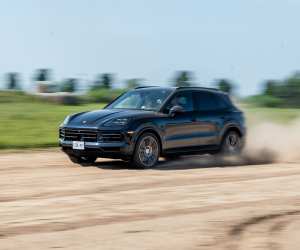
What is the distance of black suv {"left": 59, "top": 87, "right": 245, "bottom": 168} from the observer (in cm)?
1480

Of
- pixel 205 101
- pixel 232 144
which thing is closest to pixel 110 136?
pixel 205 101

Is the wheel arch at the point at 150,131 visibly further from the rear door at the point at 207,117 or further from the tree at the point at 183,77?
the tree at the point at 183,77

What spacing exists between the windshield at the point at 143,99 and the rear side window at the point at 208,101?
802mm

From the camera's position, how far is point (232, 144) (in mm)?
17516

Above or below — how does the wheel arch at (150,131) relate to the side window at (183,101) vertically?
below

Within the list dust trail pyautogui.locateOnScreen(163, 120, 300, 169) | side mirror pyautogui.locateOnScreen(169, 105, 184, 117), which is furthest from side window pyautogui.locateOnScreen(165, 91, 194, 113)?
dust trail pyautogui.locateOnScreen(163, 120, 300, 169)

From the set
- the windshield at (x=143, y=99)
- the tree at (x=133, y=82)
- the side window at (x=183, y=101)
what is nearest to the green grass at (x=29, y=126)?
the windshield at (x=143, y=99)

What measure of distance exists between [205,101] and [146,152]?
8.02 feet

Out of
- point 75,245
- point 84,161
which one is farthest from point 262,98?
point 75,245

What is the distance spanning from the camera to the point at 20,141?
2027 centimetres

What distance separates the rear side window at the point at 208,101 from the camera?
16.8 metres

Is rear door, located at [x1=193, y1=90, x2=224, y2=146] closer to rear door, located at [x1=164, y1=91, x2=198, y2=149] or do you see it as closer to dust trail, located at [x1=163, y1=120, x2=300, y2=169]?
rear door, located at [x1=164, y1=91, x2=198, y2=149]

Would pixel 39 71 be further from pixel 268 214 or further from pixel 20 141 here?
pixel 268 214

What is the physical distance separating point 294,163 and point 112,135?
480 centimetres
